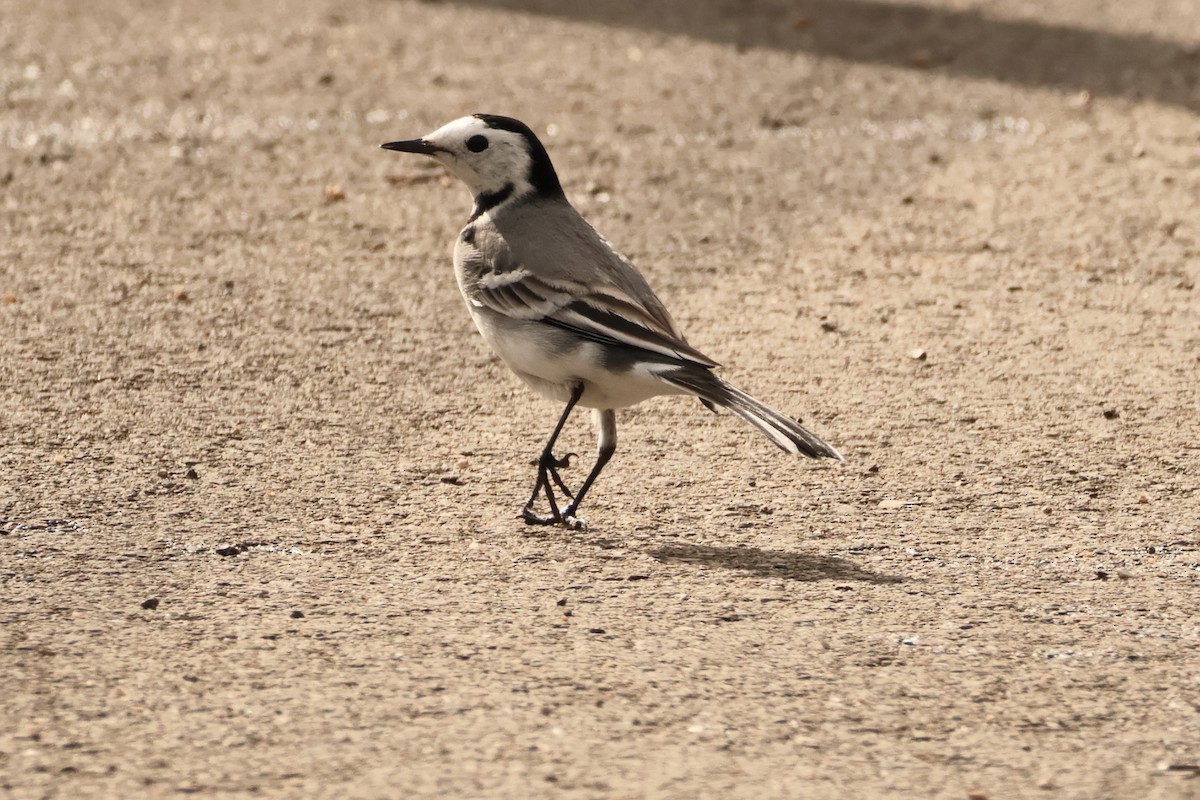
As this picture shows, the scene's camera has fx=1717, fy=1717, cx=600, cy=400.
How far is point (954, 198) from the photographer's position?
28.7ft

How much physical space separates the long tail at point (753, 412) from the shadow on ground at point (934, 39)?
6.68m

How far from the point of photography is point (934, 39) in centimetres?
1188

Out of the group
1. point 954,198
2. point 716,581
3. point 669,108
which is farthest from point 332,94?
point 716,581

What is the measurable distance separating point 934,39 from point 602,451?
7.37m

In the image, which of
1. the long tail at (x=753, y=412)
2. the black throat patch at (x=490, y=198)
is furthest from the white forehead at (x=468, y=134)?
the long tail at (x=753, y=412)

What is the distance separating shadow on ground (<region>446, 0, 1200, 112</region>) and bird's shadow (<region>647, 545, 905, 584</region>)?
657 centimetres

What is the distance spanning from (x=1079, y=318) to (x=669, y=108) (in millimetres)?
3719

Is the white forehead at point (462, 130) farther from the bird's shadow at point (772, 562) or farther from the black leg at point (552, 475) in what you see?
the bird's shadow at point (772, 562)

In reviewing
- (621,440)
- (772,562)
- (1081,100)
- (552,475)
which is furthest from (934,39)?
(772,562)

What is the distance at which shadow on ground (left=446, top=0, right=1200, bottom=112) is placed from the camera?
36.3ft

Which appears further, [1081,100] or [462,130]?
[1081,100]

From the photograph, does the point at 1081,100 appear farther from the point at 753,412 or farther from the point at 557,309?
the point at 753,412

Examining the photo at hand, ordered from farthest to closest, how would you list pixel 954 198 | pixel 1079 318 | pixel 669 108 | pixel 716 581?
pixel 669 108 → pixel 954 198 → pixel 1079 318 → pixel 716 581

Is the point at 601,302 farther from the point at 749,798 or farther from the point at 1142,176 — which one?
the point at 1142,176
